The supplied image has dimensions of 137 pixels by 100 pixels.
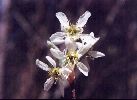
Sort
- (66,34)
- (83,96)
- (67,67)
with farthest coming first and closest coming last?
1. (83,96)
2. (66,34)
3. (67,67)

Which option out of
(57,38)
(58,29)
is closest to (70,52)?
(57,38)

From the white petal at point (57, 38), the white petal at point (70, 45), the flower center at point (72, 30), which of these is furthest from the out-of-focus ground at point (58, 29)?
the white petal at point (70, 45)

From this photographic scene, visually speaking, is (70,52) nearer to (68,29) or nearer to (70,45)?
(70,45)

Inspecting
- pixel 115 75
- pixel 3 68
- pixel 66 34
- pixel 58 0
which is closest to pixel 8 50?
pixel 3 68

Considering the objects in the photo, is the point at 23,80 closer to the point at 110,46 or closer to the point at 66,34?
the point at 110,46

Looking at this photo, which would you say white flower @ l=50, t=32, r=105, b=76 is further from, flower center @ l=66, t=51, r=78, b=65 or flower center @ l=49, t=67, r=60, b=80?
flower center @ l=49, t=67, r=60, b=80

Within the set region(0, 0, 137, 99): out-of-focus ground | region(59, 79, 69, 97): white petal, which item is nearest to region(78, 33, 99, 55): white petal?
region(59, 79, 69, 97): white petal
